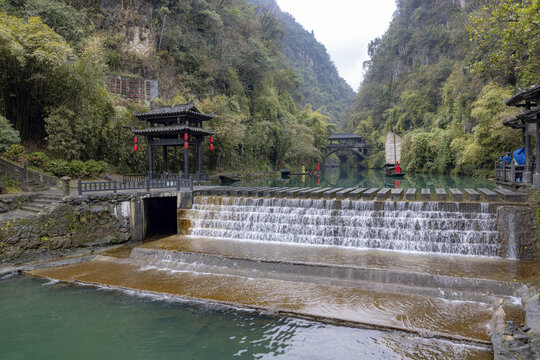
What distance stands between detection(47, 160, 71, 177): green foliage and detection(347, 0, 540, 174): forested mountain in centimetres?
1836

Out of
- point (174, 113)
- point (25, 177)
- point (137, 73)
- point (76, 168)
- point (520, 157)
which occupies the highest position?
point (137, 73)

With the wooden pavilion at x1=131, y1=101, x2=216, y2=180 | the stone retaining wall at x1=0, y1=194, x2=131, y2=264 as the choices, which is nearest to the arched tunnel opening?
the stone retaining wall at x1=0, y1=194, x2=131, y2=264

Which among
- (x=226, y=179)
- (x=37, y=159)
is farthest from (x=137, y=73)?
(x=37, y=159)

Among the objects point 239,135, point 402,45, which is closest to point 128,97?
point 239,135

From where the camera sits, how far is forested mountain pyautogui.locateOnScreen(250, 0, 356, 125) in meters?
99.7

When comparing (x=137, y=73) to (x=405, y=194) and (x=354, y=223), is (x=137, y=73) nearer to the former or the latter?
(x=354, y=223)

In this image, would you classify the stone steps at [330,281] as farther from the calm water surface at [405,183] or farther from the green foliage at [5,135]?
the calm water surface at [405,183]

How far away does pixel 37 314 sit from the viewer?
7.36 meters

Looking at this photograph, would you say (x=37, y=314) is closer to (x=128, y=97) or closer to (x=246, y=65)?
(x=128, y=97)

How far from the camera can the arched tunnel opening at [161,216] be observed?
14.3 m

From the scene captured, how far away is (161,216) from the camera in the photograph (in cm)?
1572

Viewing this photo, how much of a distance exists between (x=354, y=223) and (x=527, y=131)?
8181 millimetres

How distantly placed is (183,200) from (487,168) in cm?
2690

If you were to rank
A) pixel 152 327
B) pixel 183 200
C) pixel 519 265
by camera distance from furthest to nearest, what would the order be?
pixel 183 200, pixel 519 265, pixel 152 327
